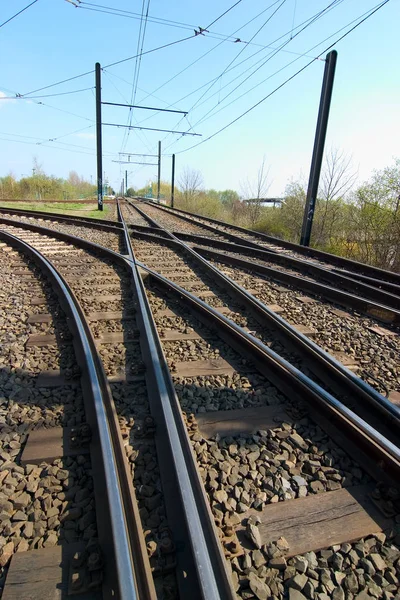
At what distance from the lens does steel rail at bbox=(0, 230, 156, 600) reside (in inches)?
52.5

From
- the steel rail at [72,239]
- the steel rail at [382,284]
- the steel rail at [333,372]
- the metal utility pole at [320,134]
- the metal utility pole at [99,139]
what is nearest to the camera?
the steel rail at [333,372]

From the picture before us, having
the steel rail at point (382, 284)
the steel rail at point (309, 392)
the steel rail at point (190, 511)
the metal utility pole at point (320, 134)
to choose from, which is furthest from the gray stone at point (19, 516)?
the metal utility pole at point (320, 134)

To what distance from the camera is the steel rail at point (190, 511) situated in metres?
1.33

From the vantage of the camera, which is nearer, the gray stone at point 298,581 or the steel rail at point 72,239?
the gray stone at point 298,581

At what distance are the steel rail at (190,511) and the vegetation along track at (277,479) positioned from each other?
12cm

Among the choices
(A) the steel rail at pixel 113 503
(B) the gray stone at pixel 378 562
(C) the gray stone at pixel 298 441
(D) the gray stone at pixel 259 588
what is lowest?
(D) the gray stone at pixel 259 588

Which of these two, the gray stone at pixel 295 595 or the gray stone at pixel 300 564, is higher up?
the gray stone at pixel 300 564

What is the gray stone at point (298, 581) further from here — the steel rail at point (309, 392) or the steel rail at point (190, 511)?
the steel rail at point (309, 392)

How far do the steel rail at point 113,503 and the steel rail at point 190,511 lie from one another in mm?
182

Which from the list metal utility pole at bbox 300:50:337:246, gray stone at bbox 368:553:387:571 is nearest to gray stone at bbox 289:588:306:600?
gray stone at bbox 368:553:387:571

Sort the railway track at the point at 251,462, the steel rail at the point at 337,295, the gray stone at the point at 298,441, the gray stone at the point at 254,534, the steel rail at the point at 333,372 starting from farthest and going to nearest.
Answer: the steel rail at the point at 337,295
the steel rail at the point at 333,372
the gray stone at the point at 298,441
the gray stone at the point at 254,534
the railway track at the point at 251,462

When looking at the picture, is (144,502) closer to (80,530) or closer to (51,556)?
(80,530)

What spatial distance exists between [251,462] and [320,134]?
1111 cm

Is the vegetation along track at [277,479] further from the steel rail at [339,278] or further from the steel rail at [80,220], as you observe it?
the steel rail at [80,220]
